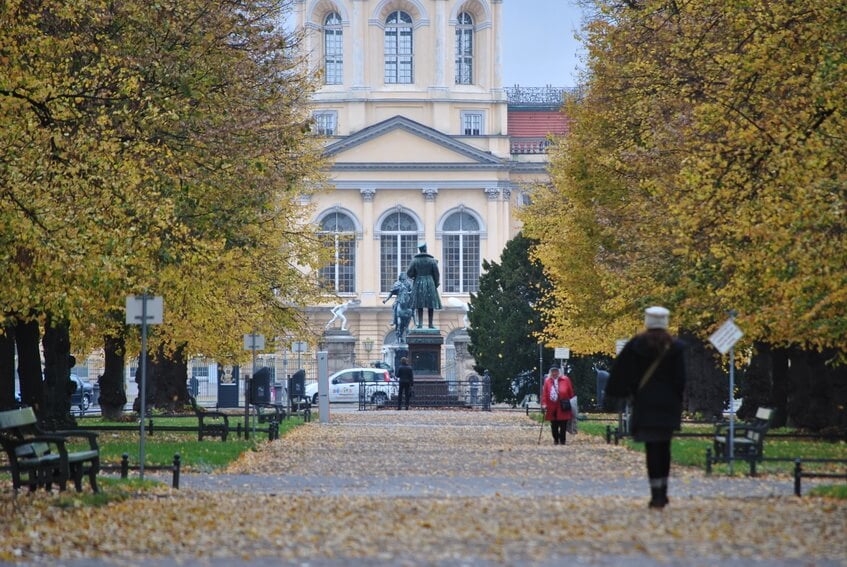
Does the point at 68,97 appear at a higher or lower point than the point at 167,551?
higher

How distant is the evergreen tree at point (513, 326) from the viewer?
61750 mm

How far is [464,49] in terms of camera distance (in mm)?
106875

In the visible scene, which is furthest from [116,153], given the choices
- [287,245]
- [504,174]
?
[504,174]

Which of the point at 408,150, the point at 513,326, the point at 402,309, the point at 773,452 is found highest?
the point at 408,150

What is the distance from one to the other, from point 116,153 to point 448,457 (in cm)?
682

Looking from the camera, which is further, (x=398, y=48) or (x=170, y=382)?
(x=398, y=48)

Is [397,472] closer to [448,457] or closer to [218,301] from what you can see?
[448,457]

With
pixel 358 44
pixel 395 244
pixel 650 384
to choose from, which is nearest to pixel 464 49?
pixel 358 44

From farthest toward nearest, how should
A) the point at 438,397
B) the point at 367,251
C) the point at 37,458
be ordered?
the point at 367,251 < the point at 438,397 < the point at 37,458

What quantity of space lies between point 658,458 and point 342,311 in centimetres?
8407

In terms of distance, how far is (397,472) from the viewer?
24141 mm

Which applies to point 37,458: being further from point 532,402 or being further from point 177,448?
point 532,402

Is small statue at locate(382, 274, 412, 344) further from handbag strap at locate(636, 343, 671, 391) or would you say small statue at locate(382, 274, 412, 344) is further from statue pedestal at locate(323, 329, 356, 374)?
handbag strap at locate(636, 343, 671, 391)

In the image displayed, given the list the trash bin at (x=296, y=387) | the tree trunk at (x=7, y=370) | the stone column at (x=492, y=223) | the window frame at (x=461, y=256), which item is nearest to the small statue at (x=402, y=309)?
the trash bin at (x=296, y=387)
